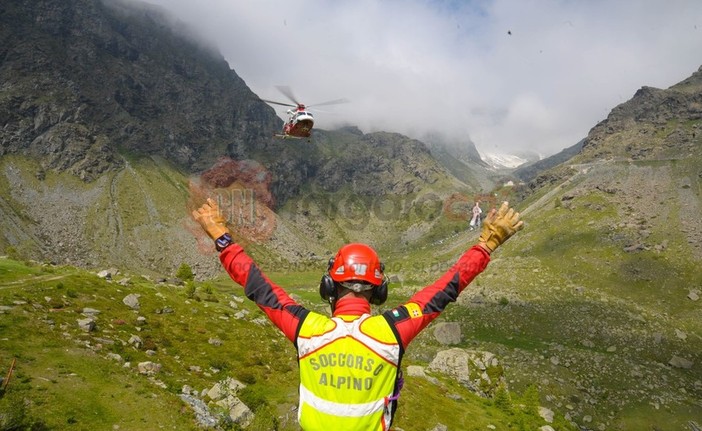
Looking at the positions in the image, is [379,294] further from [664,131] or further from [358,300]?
[664,131]

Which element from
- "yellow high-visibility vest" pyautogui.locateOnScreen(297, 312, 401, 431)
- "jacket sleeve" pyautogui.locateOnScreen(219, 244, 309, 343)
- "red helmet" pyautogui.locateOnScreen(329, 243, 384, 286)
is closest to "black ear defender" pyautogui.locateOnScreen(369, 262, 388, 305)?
"red helmet" pyautogui.locateOnScreen(329, 243, 384, 286)

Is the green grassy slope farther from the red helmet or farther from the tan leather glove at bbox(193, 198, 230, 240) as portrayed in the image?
the red helmet

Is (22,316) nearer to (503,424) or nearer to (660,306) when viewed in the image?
(503,424)

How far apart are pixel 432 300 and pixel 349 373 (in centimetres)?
156

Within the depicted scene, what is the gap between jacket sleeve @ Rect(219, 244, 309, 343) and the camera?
5.40 meters

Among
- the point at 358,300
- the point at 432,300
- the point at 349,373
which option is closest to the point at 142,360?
the point at 358,300

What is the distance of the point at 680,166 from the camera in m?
130

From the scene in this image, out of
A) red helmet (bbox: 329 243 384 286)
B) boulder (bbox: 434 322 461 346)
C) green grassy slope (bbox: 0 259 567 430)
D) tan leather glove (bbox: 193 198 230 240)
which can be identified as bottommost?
boulder (bbox: 434 322 461 346)

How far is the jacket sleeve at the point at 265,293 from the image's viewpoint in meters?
5.40

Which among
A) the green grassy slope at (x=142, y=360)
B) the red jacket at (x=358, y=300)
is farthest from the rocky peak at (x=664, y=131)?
the red jacket at (x=358, y=300)

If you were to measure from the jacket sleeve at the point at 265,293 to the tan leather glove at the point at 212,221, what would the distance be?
0.28m

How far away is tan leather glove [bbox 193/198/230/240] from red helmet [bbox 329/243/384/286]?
1744 mm

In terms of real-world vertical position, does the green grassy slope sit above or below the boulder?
above

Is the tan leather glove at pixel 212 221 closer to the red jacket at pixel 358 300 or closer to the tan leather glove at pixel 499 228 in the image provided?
the red jacket at pixel 358 300
